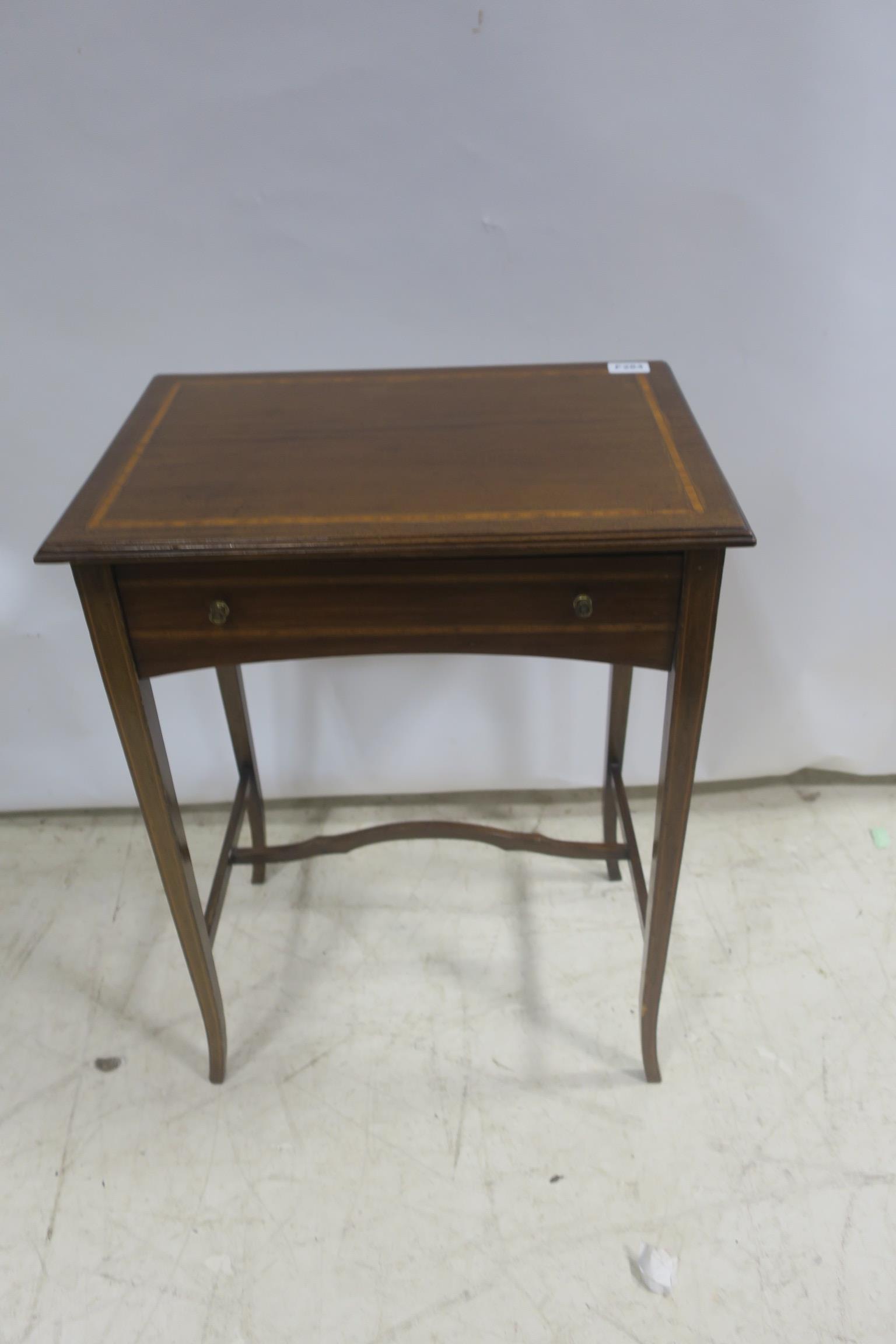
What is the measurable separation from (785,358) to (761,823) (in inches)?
39.7

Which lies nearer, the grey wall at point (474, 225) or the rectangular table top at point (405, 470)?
the rectangular table top at point (405, 470)

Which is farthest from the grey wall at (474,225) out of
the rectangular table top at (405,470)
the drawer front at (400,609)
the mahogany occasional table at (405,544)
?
the drawer front at (400,609)

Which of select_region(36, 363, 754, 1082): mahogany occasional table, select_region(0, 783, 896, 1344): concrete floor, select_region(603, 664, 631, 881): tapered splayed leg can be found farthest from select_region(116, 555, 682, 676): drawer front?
select_region(0, 783, 896, 1344): concrete floor

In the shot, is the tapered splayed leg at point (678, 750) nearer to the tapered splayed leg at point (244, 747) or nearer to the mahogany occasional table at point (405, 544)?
the mahogany occasional table at point (405, 544)

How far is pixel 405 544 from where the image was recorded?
109 cm

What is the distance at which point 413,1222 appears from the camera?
148 cm

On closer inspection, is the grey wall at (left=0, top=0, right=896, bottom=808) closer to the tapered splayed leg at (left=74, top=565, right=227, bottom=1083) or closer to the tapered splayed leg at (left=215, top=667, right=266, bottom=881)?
the tapered splayed leg at (left=215, top=667, right=266, bottom=881)

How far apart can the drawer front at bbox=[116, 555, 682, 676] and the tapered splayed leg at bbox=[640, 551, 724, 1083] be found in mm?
23

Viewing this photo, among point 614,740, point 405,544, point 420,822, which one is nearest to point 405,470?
point 405,544

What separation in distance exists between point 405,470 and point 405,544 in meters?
0.18

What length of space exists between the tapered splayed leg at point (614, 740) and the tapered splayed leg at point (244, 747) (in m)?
0.71

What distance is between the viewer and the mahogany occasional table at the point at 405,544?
3.63 ft

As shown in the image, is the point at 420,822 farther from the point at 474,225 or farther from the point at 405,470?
the point at 474,225

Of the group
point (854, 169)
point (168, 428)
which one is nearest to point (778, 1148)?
point (168, 428)
